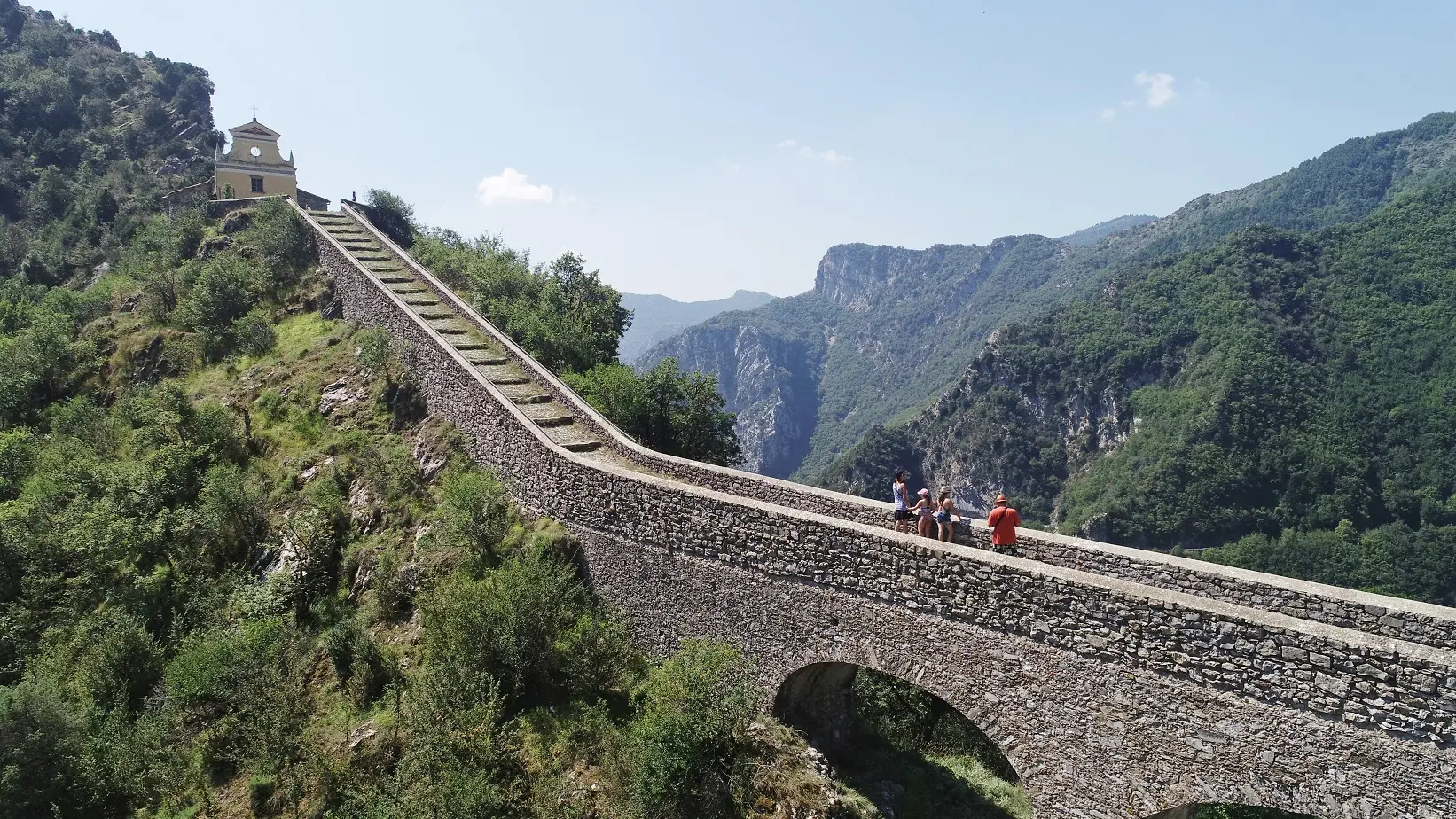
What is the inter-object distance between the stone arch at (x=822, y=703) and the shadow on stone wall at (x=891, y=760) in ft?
0.05

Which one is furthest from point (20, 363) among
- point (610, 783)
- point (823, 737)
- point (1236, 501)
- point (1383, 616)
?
point (1236, 501)

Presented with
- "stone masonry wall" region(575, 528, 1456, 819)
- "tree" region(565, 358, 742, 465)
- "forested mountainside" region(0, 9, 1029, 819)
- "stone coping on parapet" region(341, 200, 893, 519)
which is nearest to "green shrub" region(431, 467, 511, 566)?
"forested mountainside" region(0, 9, 1029, 819)

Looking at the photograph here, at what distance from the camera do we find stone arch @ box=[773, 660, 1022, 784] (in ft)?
38.3

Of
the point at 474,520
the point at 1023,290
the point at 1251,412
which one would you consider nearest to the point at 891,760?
the point at 474,520

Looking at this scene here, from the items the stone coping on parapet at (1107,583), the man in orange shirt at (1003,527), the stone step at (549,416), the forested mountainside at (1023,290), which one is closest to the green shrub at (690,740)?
the stone coping on parapet at (1107,583)

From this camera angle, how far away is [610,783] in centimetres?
1070

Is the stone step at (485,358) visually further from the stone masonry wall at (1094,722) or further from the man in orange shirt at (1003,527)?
the man in orange shirt at (1003,527)

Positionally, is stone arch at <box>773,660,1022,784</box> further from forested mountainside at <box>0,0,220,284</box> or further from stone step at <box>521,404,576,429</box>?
forested mountainside at <box>0,0,220,284</box>

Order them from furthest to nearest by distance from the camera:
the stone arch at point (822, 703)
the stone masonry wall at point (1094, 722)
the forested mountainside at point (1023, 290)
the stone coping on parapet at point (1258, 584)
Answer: the forested mountainside at point (1023, 290)
the stone arch at point (822, 703)
the stone coping on parapet at point (1258, 584)
the stone masonry wall at point (1094, 722)

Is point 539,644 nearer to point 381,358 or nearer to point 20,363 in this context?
point 381,358

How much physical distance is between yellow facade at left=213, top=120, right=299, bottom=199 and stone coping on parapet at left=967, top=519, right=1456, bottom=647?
47.6 metres

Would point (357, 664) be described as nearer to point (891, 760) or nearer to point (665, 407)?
point (891, 760)

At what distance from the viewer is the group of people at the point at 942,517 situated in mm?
12047

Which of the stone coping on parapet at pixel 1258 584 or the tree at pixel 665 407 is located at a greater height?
the tree at pixel 665 407
